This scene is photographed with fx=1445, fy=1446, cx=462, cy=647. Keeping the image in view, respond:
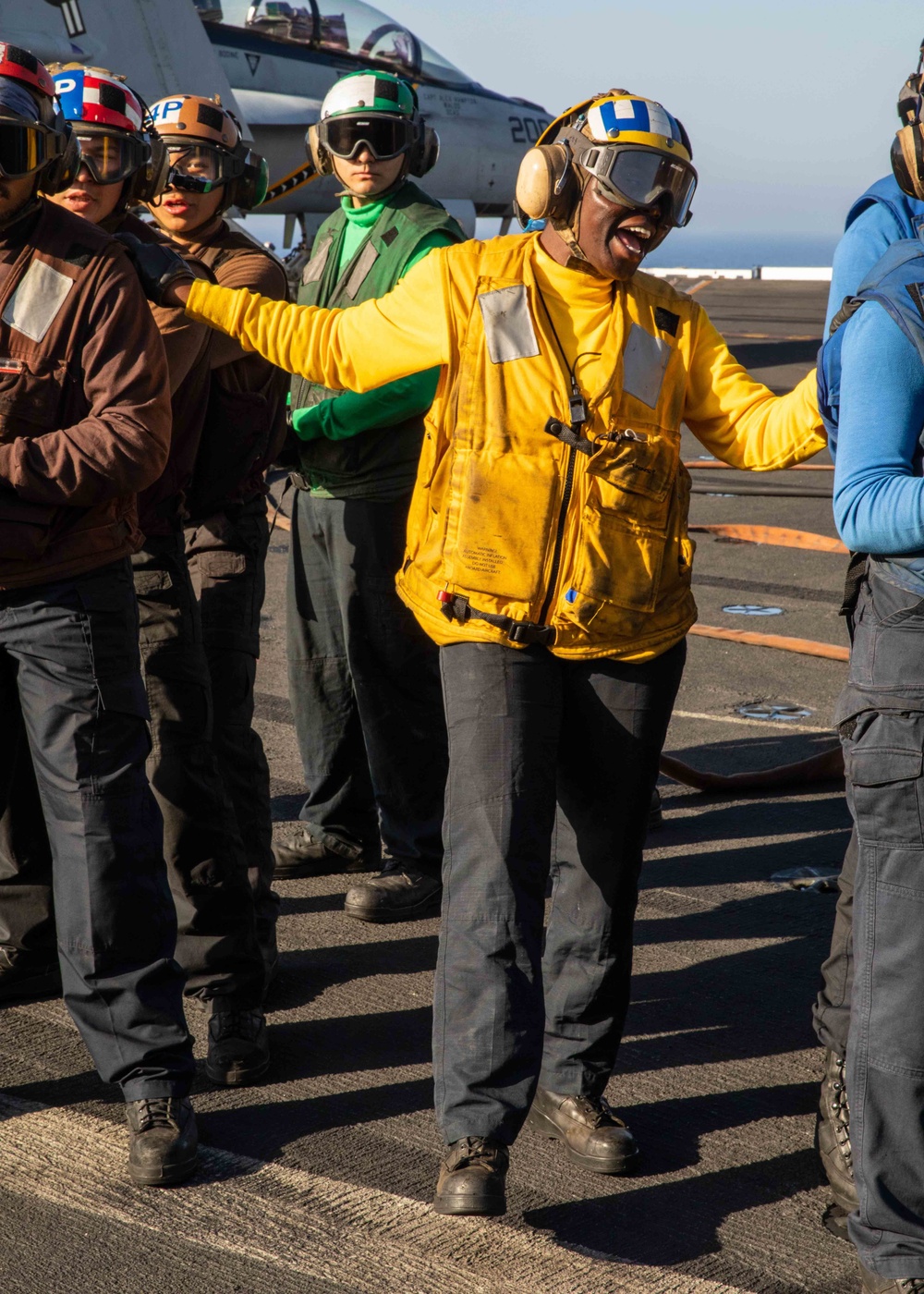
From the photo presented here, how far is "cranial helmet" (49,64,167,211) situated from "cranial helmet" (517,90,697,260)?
129cm

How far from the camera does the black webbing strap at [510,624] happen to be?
3.01m

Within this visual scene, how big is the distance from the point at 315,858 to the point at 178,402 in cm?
192

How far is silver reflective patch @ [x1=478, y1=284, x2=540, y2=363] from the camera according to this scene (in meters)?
3.01

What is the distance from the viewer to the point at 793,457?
10.2 ft

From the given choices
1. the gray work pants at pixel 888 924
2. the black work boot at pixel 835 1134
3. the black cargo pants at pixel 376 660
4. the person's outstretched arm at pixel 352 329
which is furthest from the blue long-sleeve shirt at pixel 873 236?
the black cargo pants at pixel 376 660

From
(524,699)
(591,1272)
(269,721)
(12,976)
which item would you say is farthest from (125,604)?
(269,721)

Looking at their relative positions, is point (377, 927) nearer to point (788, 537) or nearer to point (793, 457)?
point (793, 457)

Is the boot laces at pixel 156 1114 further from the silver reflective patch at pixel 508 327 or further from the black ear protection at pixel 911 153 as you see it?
the black ear protection at pixel 911 153

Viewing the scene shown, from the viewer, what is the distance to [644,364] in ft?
10.1

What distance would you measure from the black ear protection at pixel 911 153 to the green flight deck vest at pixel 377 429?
2.25 meters

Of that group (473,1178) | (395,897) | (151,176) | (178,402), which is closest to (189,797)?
(178,402)

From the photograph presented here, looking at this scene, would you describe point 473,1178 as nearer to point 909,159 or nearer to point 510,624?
Answer: point 510,624

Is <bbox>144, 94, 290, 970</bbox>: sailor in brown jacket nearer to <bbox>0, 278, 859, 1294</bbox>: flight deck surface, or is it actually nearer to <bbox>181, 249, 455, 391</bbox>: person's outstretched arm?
<bbox>0, 278, 859, 1294</bbox>: flight deck surface

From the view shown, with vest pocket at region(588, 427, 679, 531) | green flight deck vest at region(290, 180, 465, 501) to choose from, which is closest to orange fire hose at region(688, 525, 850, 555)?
green flight deck vest at region(290, 180, 465, 501)
